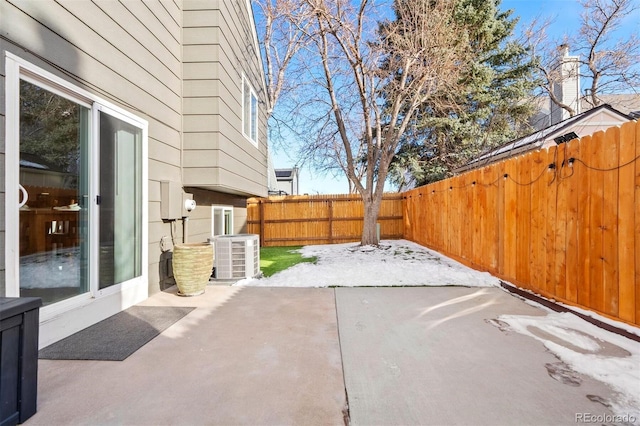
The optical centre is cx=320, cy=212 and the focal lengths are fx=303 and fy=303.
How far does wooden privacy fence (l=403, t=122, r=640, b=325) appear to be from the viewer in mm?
2588

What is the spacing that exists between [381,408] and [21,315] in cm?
202

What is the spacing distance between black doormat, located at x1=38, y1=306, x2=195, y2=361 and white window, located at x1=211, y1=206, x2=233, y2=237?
2734 millimetres

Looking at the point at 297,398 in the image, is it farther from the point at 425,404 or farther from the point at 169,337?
the point at 169,337

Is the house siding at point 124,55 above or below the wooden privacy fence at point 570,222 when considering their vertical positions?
above

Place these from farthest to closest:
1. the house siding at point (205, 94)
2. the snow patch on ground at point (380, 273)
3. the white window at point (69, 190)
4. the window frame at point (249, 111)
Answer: the window frame at point (249, 111), the snow patch on ground at point (380, 273), the house siding at point (205, 94), the white window at point (69, 190)

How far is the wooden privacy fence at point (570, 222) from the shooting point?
259 centimetres

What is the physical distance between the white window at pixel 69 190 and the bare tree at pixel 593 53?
15188mm

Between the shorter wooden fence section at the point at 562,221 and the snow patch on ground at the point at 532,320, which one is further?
the shorter wooden fence section at the point at 562,221

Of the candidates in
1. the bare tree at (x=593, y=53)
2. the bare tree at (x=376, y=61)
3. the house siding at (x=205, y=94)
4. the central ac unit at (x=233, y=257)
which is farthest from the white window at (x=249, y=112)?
the bare tree at (x=593, y=53)

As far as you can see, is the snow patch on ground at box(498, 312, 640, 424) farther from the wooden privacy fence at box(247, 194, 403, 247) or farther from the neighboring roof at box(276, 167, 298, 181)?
the neighboring roof at box(276, 167, 298, 181)

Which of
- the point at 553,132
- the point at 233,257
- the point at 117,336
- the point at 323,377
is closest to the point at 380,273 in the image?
the point at 233,257

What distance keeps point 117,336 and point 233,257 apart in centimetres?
216

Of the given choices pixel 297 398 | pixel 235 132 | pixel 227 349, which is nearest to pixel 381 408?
pixel 297 398

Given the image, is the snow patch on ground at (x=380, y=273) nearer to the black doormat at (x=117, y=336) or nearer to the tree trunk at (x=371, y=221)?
the tree trunk at (x=371, y=221)
